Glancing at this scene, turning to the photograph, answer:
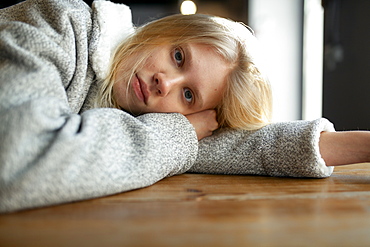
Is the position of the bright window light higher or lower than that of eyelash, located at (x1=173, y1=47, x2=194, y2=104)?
higher

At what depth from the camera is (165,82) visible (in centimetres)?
85

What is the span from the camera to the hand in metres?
0.85

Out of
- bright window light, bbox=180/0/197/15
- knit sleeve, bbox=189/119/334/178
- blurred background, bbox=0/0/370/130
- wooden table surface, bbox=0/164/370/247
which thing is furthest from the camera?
bright window light, bbox=180/0/197/15

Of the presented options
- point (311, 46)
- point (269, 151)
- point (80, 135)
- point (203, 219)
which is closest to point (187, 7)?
point (311, 46)

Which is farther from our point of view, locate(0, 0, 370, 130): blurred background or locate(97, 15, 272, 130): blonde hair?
locate(0, 0, 370, 130): blurred background

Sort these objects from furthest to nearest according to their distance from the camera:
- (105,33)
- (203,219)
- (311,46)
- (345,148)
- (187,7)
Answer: (187,7) < (311,46) < (105,33) < (345,148) < (203,219)

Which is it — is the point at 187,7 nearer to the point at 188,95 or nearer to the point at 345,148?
the point at 188,95

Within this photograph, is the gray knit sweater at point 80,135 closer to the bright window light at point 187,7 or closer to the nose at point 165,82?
the nose at point 165,82

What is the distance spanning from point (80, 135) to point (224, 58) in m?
0.48

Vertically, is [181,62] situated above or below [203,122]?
above

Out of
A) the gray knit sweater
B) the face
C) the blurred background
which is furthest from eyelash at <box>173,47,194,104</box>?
the blurred background

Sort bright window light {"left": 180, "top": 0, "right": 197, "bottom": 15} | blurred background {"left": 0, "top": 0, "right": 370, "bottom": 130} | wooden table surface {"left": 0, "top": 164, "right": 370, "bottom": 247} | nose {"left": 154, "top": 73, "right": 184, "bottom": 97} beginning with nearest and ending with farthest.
→ 1. wooden table surface {"left": 0, "top": 164, "right": 370, "bottom": 247}
2. nose {"left": 154, "top": 73, "right": 184, "bottom": 97}
3. blurred background {"left": 0, "top": 0, "right": 370, "bottom": 130}
4. bright window light {"left": 180, "top": 0, "right": 197, "bottom": 15}

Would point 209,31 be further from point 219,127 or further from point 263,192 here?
point 263,192

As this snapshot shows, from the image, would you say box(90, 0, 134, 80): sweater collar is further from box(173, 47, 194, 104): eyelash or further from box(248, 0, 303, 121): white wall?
box(248, 0, 303, 121): white wall
